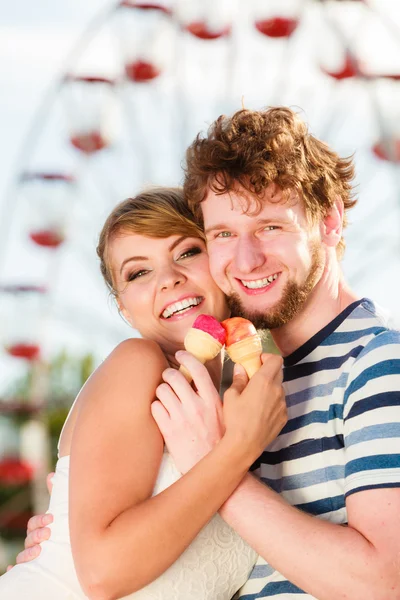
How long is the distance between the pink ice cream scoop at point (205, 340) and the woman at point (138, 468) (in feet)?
0.34

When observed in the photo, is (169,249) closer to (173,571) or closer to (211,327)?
(211,327)

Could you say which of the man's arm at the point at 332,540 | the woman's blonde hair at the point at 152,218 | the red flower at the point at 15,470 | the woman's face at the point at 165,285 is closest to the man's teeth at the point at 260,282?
the woman's face at the point at 165,285

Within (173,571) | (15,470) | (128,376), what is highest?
(128,376)

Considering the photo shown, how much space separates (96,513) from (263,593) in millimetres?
601

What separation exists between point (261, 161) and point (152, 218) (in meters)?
0.38

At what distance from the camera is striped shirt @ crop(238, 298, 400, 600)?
267 cm

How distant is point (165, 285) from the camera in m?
3.21

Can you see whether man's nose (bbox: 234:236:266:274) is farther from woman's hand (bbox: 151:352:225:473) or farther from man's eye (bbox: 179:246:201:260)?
woman's hand (bbox: 151:352:225:473)

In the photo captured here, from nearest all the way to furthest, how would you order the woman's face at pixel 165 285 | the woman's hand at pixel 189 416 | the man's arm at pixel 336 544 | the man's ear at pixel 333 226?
1. the man's arm at pixel 336 544
2. the woman's hand at pixel 189 416
3. the woman's face at pixel 165 285
4. the man's ear at pixel 333 226

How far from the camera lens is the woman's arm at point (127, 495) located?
2650 mm

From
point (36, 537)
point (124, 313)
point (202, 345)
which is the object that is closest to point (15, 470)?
point (124, 313)

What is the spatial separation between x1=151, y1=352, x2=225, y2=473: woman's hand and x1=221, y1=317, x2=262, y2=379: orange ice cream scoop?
0.40ft

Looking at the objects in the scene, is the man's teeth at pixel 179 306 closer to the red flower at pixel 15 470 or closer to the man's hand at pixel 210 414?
the man's hand at pixel 210 414

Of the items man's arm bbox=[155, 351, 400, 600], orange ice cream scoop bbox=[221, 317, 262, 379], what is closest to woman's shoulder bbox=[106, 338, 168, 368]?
orange ice cream scoop bbox=[221, 317, 262, 379]
